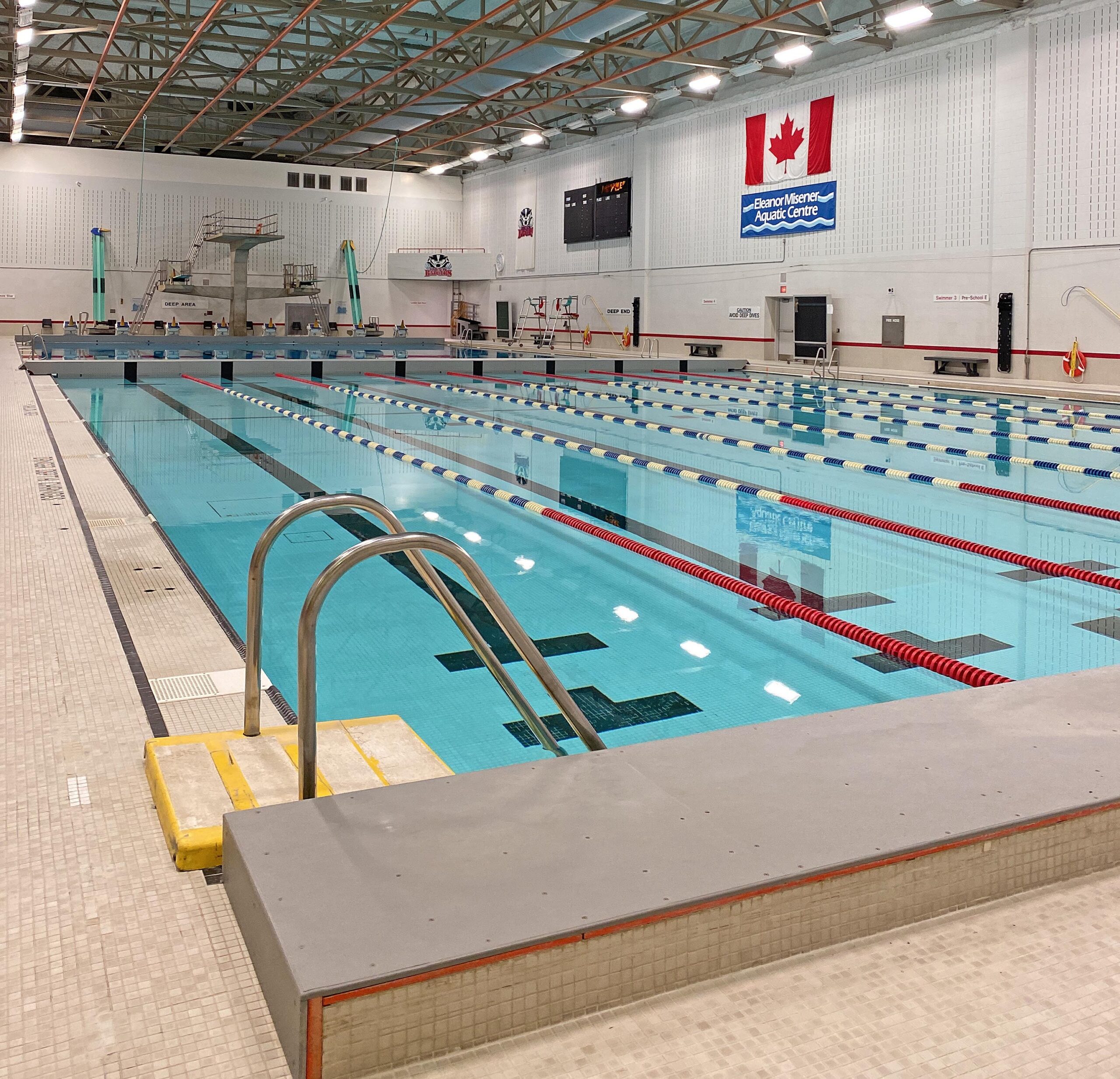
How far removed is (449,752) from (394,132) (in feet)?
89.3

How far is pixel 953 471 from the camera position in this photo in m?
9.07

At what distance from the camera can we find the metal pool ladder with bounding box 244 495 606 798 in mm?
2334

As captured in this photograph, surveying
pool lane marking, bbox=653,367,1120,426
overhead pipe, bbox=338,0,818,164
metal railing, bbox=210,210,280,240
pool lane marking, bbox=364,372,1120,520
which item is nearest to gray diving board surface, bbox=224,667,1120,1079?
pool lane marking, bbox=364,372,1120,520

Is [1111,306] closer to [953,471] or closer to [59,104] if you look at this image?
[953,471]

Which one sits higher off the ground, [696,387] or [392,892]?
[696,387]

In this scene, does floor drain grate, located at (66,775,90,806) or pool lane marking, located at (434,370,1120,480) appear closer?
floor drain grate, located at (66,775,90,806)

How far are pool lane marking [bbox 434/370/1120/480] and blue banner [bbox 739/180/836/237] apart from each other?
22.9 feet

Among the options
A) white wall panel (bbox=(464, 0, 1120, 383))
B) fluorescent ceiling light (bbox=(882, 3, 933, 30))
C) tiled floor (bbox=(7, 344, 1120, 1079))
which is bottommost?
tiled floor (bbox=(7, 344, 1120, 1079))

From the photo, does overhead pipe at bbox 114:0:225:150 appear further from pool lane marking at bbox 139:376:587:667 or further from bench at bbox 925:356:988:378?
bench at bbox 925:356:988:378

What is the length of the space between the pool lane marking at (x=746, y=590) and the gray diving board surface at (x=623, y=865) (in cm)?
128

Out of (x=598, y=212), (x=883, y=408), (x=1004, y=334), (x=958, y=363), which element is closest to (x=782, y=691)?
(x=883, y=408)

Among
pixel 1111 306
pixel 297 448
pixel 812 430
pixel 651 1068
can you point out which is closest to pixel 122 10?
pixel 297 448

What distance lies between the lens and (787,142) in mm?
21438

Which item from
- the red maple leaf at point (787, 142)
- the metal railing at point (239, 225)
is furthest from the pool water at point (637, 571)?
the metal railing at point (239, 225)
